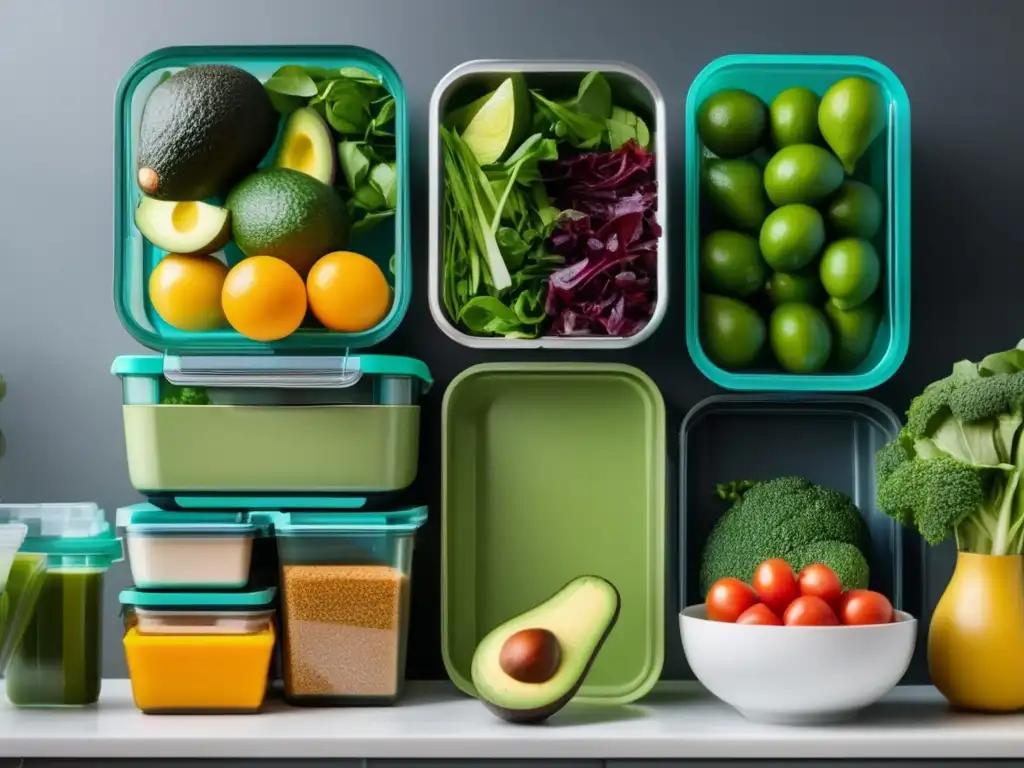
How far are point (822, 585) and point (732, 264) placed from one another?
1.49 ft

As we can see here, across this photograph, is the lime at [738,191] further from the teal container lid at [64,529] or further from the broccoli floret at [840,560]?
the teal container lid at [64,529]

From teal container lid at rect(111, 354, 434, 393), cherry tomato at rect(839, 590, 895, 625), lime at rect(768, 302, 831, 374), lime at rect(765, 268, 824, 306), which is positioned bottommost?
→ cherry tomato at rect(839, 590, 895, 625)

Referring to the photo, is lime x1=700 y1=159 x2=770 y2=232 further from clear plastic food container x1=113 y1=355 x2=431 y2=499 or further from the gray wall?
clear plastic food container x1=113 y1=355 x2=431 y2=499

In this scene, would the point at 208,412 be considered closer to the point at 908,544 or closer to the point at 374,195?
the point at 374,195

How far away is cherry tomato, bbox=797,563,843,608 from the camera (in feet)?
4.50

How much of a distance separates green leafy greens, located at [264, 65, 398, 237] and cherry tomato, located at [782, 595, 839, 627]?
728 millimetres

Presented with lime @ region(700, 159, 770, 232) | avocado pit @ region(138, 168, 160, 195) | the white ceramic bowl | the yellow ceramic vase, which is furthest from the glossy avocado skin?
the yellow ceramic vase

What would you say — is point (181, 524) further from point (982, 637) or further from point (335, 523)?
point (982, 637)

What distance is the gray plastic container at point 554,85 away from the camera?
1521 mm

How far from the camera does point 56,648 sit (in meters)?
1.45

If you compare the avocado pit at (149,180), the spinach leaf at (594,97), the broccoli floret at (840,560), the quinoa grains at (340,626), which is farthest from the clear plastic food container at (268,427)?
the broccoli floret at (840,560)

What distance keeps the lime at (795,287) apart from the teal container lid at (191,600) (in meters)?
0.78

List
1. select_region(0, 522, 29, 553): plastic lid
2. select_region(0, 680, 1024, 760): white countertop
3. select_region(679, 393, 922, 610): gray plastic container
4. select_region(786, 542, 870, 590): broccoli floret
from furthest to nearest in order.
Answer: select_region(679, 393, 922, 610): gray plastic container → select_region(786, 542, 870, 590): broccoli floret → select_region(0, 522, 29, 553): plastic lid → select_region(0, 680, 1024, 760): white countertop

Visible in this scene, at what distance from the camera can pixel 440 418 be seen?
169 centimetres
